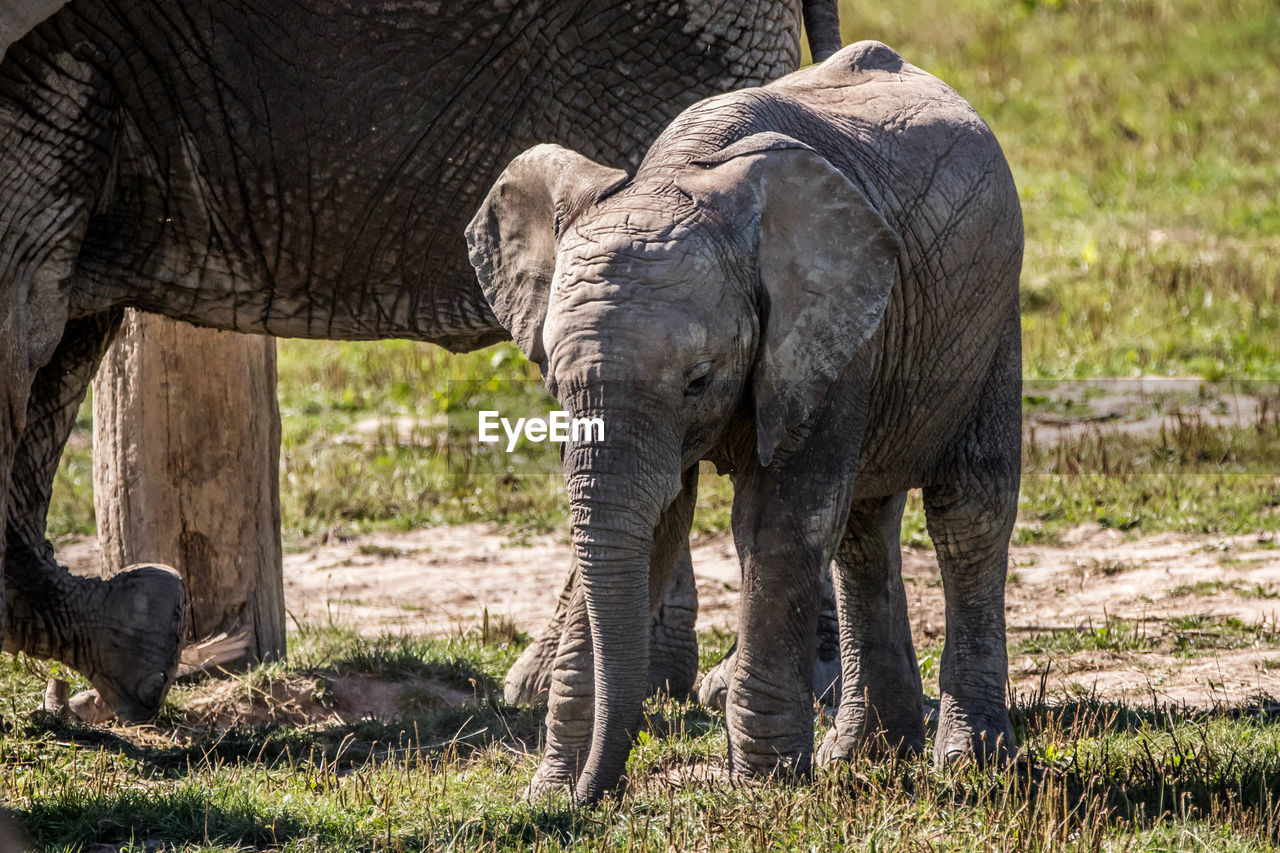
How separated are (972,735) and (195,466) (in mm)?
3385

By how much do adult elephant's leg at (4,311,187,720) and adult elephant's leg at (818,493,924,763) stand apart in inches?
95.1

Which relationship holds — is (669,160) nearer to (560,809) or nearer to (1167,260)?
(560,809)

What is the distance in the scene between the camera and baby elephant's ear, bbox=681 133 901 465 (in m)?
4.39

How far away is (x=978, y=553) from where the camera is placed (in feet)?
17.5

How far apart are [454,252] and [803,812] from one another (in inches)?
93.5

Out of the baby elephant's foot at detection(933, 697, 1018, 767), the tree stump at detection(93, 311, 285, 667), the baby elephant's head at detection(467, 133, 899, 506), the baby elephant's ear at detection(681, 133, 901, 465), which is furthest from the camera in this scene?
the tree stump at detection(93, 311, 285, 667)

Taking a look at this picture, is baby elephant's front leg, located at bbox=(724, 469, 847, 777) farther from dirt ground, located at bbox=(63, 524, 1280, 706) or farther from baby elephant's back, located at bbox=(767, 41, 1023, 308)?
dirt ground, located at bbox=(63, 524, 1280, 706)

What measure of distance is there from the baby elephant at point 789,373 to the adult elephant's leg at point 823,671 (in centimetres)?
66

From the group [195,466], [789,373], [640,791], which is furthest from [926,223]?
[195,466]

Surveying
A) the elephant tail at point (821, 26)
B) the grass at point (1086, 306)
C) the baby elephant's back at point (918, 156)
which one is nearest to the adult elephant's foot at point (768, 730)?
the baby elephant's back at point (918, 156)

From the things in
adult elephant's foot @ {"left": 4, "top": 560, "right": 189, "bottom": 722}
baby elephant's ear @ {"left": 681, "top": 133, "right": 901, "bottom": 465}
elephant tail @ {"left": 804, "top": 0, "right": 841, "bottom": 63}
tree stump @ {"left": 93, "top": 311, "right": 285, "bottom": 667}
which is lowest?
adult elephant's foot @ {"left": 4, "top": 560, "right": 189, "bottom": 722}

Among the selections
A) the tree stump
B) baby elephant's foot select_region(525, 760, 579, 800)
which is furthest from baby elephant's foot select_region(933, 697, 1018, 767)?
the tree stump

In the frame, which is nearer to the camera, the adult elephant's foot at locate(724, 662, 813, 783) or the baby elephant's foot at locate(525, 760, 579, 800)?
the adult elephant's foot at locate(724, 662, 813, 783)

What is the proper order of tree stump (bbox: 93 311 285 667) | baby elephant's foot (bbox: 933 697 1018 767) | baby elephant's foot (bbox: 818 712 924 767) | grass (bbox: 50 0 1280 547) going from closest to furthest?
1. baby elephant's foot (bbox: 933 697 1018 767)
2. baby elephant's foot (bbox: 818 712 924 767)
3. tree stump (bbox: 93 311 285 667)
4. grass (bbox: 50 0 1280 547)
